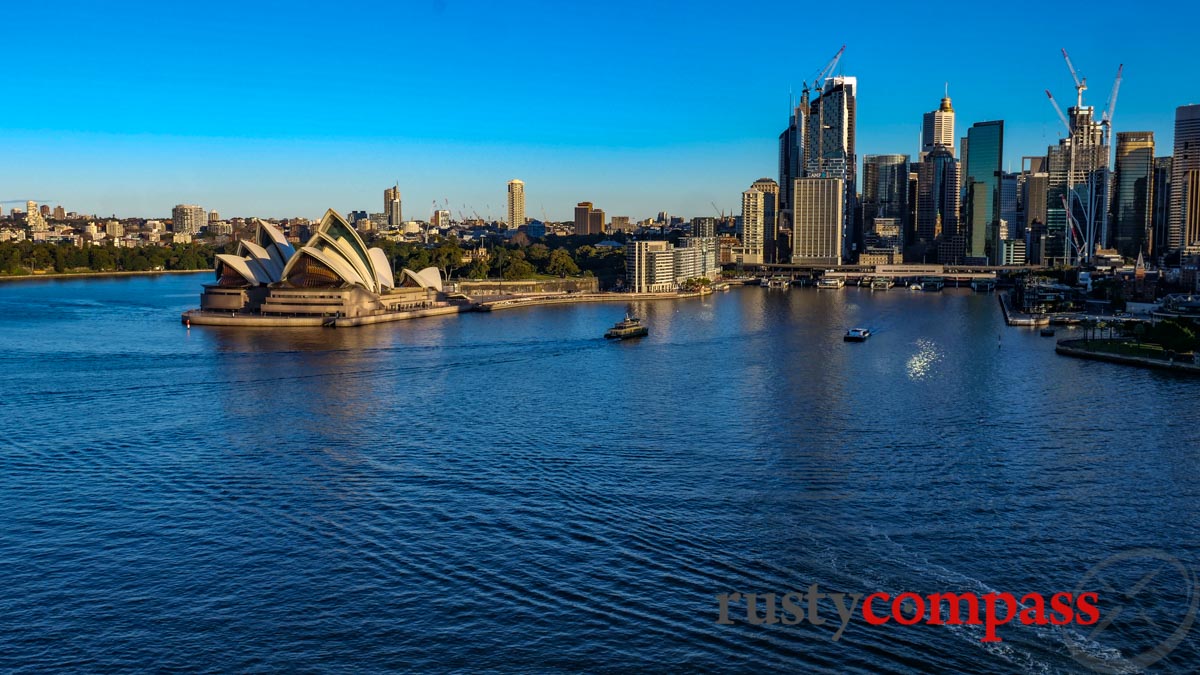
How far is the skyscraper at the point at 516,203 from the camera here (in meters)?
106

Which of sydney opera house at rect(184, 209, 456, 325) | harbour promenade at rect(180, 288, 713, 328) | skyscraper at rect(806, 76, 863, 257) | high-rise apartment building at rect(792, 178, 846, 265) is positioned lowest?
harbour promenade at rect(180, 288, 713, 328)

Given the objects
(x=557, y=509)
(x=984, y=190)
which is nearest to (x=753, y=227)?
(x=984, y=190)

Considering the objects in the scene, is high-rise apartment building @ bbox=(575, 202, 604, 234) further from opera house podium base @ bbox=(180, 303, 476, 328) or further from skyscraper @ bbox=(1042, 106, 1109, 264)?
opera house podium base @ bbox=(180, 303, 476, 328)

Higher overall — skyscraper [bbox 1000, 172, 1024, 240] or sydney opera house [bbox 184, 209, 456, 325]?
skyscraper [bbox 1000, 172, 1024, 240]

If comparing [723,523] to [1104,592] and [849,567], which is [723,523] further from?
[1104,592]

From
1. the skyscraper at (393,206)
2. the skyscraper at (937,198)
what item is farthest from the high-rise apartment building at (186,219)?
the skyscraper at (937,198)

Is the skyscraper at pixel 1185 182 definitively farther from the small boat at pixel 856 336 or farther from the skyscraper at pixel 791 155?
the small boat at pixel 856 336

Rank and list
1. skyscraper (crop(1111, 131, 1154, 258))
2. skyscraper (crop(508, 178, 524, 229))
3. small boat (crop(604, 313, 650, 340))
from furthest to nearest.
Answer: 1. skyscraper (crop(508, 178, 524, 229))
2. skyscraper (crop(1111, 131, 1154, 258))
3. small boat (crop(604, 313, 650, 340))

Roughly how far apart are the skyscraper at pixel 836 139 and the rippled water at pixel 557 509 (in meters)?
52.1

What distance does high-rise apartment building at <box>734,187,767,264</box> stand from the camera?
58.0 metres

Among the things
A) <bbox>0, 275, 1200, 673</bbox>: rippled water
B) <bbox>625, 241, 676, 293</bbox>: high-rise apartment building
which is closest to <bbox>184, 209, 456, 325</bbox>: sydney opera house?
<bbox>0, 275, 1200, 673</bbox>: rippled water

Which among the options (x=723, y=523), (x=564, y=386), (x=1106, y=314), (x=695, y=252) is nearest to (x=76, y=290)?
(x=695, y=252)

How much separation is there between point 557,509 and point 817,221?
54171 millimetres

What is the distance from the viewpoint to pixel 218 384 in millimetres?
14477
